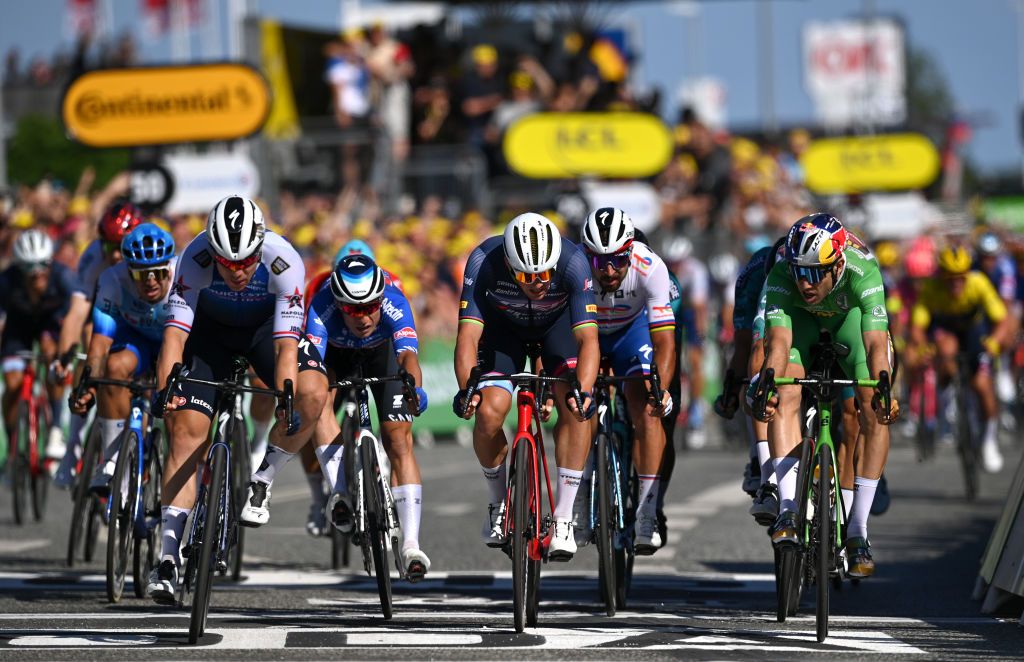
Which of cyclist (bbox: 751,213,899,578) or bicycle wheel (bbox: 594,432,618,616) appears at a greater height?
cyclist (bbox: 751,213,899,578)

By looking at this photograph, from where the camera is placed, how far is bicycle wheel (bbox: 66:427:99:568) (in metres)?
11.1

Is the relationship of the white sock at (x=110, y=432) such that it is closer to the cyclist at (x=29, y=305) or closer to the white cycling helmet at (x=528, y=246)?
the white cycling helmet at (x=528, y=246)

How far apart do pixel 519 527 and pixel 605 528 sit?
0.81 metres

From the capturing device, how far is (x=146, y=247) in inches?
399

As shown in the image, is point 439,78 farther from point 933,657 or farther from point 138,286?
point 933,657

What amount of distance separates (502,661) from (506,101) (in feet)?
68.7

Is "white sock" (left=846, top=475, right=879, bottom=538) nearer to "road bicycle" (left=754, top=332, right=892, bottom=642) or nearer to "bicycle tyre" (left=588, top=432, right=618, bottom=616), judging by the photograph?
"road bicycle" (left=754, top=332, right=892, bottom=642)

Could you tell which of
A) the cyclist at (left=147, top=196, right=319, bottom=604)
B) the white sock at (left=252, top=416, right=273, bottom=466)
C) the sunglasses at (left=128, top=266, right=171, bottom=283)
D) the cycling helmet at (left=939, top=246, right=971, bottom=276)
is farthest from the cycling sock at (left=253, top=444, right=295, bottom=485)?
the cycling helmet at (left=939, top=246, right=971, bottom=276)

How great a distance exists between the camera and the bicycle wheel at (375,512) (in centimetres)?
938

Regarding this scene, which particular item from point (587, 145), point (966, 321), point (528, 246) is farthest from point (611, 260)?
point (587, 145)

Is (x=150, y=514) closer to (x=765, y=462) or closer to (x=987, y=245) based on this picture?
(x=765, y=462)

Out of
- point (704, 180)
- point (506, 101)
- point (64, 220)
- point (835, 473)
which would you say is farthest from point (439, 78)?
point (835, 473)

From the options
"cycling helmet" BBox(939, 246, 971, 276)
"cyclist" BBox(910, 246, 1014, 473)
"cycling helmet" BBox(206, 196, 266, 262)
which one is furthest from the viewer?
"cyclist" BBox(910, 246, 1014, 473)

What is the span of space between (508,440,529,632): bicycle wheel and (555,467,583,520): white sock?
0.55 meters
